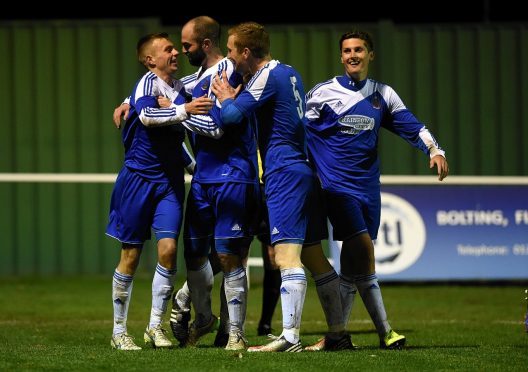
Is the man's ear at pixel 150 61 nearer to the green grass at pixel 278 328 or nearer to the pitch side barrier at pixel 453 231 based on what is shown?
the green grass at pixel 278 328

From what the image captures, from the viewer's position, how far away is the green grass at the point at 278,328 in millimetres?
7809

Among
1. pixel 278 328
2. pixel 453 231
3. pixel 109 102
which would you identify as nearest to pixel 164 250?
pixel 278 328

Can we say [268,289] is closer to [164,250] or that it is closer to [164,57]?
[164,250]

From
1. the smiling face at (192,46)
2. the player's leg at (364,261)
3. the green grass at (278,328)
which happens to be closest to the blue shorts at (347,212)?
the player's leg at (364,261)

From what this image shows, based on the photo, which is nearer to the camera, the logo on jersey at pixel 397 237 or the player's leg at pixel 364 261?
the player's leg at pixel 364 261

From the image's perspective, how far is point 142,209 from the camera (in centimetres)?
902

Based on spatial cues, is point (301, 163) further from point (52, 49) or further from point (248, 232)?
point (52, 49)

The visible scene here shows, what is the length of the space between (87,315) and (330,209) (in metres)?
4.26

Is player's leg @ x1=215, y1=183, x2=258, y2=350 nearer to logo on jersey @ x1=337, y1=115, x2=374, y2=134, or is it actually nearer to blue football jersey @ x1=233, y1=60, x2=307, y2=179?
blue football jersey @ x1=233, y1=60, x2=307, y2=179

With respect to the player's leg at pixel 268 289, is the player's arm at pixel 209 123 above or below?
above

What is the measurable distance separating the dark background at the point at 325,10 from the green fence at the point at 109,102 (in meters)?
3.23

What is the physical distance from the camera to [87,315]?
12516mm

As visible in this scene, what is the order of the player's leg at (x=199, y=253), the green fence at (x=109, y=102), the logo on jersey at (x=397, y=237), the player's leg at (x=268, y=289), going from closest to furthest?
the player's leg at (x=199, y=253) → the player's leg at (x=268, y=289) → the logo on jersey at (x=397, y=237) → the green fence at (x=109, y=102)

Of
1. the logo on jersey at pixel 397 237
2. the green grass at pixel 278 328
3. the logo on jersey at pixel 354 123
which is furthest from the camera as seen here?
the logo on jersey at pixel 397 237
